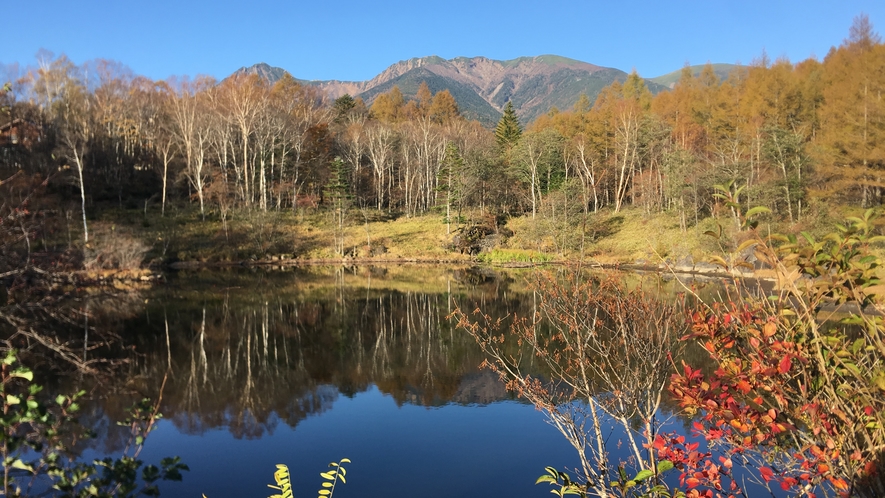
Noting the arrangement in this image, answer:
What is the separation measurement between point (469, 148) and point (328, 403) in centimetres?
3556

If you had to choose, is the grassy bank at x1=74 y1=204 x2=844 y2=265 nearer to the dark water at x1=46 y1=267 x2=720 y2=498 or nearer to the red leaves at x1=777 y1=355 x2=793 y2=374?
the dark water at x1=46 y1=267 x2=720 y2=498

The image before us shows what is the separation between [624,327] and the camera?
4.06 m

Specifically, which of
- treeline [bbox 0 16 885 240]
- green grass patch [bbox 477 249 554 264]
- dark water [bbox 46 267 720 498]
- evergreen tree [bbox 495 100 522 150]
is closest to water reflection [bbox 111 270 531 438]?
dark water [bbox 46 267 720 498]

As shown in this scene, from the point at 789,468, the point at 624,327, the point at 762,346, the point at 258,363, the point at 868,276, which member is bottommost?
the point at 258,363

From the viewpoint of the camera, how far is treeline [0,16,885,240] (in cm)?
2617

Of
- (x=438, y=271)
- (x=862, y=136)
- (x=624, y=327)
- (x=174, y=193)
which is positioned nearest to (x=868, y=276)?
(x=624, y=327)

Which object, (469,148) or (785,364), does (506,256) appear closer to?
(469,148)

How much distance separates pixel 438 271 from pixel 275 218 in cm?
1369

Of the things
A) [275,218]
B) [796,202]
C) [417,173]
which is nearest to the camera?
[796,202]

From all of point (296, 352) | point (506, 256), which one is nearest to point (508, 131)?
point (506, 256)

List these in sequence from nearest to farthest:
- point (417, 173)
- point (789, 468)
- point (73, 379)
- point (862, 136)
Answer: point (789, 468) → point (73, 379) → point (862, 136) → point (417, 173)

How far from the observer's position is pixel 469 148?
43.3 m

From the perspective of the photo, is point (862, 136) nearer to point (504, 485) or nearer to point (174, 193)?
point (504, 485)

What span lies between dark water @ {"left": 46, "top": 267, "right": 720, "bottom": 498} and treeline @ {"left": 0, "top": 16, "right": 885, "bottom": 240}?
14415 millimetres
